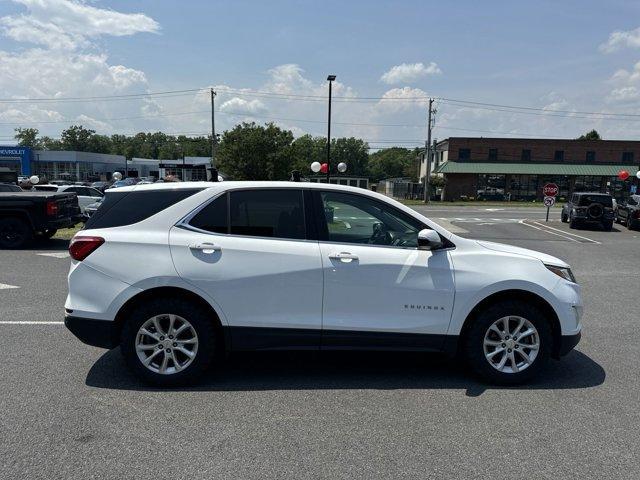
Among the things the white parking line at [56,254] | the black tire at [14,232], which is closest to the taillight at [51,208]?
the black tire at [14,232]

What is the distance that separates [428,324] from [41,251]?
11051mm

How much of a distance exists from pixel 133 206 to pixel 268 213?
117cm

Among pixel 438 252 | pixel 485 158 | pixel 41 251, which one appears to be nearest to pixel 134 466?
pixel 438 252

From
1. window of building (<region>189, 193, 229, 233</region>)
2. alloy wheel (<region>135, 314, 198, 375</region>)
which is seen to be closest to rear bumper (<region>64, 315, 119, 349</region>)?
alloy wheel (<region>135, 314, 198, 375</region>)

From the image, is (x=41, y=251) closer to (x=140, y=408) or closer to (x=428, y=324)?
(x=140, y=408)

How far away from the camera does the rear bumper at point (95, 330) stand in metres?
4.27

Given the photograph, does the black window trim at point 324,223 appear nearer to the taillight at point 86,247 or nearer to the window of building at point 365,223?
the window of building at point 365,223

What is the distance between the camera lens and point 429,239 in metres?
4.17

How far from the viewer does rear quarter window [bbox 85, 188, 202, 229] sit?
4406mm

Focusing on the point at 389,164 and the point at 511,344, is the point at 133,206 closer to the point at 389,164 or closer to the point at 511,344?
the point at 511,344

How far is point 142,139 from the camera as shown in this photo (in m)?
186

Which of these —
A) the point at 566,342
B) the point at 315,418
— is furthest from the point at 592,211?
the point at 315,418

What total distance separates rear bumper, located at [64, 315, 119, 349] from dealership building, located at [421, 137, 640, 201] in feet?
186

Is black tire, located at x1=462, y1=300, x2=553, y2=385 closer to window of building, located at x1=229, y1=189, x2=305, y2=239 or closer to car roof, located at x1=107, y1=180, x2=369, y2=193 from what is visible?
car roof, located at x1=107, y1=180, x2=369, y2=193
